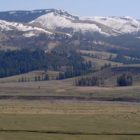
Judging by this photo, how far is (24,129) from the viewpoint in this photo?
279 ft

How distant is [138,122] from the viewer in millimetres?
98750

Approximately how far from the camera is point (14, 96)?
192125 mm

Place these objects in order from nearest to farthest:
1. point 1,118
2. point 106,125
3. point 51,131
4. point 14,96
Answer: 1. point 51,131
2. point 106,125
3. point 1,118
4. point 14,96

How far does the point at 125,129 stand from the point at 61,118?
1861 cm

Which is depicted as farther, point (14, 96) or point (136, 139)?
point (14, 96)

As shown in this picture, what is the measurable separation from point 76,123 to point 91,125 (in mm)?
3603

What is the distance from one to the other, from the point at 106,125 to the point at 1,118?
749 inches

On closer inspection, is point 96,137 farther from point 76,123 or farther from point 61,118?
point 61,118

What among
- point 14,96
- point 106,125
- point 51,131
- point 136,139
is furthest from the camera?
point 14,96

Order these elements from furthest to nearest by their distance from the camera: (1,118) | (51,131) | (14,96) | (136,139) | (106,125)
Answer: (14,96) → (1,118) → (106,125) → (51,131) → (136,139)

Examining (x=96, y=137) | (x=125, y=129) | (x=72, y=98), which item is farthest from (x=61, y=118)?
(x=72, y=98)

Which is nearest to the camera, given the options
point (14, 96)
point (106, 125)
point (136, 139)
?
point (136, 139)

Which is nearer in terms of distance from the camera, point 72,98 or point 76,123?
point 76,123

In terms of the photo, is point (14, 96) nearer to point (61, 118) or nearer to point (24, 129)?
point (61, 118)
